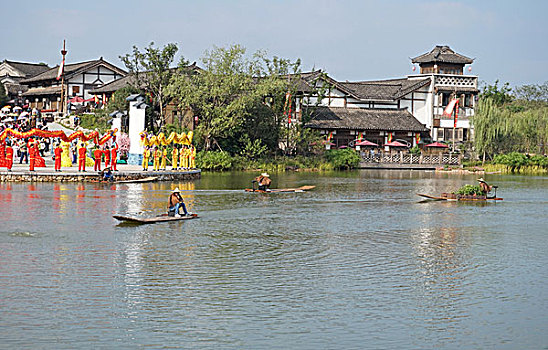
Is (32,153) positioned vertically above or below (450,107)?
below

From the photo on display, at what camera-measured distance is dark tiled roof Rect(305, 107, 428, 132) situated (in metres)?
64.5

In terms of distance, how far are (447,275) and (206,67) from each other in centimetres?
4129

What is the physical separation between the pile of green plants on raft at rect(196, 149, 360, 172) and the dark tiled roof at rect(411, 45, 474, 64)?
52.7 feet

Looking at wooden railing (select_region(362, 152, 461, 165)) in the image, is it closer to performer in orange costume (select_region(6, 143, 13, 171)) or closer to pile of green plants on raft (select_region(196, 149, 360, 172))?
pile of green plants on raft (select_region(196, 149, 360, 172))

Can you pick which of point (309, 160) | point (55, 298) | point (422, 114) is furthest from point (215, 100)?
point (55, 298)

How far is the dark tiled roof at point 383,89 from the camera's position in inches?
2706

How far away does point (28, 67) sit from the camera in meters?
94.8

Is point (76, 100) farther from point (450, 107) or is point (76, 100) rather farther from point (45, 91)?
point (450, 107)

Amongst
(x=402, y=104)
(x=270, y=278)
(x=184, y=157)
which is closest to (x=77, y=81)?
(x=402, y=104)

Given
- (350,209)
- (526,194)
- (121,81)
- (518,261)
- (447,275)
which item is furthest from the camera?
(121,81)

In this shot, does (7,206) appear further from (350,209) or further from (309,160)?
(309,160)

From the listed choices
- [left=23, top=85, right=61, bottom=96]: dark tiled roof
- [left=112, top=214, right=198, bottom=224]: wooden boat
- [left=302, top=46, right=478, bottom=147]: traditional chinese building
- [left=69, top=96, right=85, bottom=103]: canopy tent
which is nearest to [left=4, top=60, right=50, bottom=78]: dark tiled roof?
[left=23, top=85, right=61, bottom=96]: dark tiled roof

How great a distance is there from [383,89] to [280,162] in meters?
18.7

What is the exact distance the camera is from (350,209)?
94.7ft
